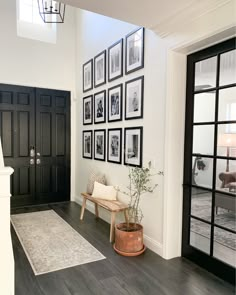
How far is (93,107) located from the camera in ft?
14.6

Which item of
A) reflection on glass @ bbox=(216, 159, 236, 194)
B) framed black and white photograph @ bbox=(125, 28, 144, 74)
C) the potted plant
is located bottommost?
the potted plant

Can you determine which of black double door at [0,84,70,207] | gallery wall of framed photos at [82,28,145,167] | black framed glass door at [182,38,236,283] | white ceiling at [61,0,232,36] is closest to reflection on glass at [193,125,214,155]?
black framed glass door at [182,38,236,283]

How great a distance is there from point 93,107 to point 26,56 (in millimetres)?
1712

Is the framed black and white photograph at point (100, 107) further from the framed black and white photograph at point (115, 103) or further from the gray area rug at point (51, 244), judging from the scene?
the gray area rug at point (51, 244)

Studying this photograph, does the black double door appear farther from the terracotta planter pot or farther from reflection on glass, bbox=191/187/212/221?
reflection on glass, bbox=191/187/212/221

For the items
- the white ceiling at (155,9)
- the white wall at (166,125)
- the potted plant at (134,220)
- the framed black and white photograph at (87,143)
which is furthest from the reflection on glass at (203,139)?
the framed black and white photograph at (87,143)

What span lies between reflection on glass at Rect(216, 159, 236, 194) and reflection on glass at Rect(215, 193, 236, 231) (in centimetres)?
7

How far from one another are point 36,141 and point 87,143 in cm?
107

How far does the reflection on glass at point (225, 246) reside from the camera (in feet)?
7.53

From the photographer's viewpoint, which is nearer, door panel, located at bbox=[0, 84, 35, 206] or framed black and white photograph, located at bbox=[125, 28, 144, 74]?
framed black and white photograph, located at bbox=[125, 28, 144, 74]

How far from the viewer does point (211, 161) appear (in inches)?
97.2

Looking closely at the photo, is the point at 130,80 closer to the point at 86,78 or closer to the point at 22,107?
the point at 86,78

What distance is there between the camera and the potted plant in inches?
112

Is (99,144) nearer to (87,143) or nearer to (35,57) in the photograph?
(87,143)
